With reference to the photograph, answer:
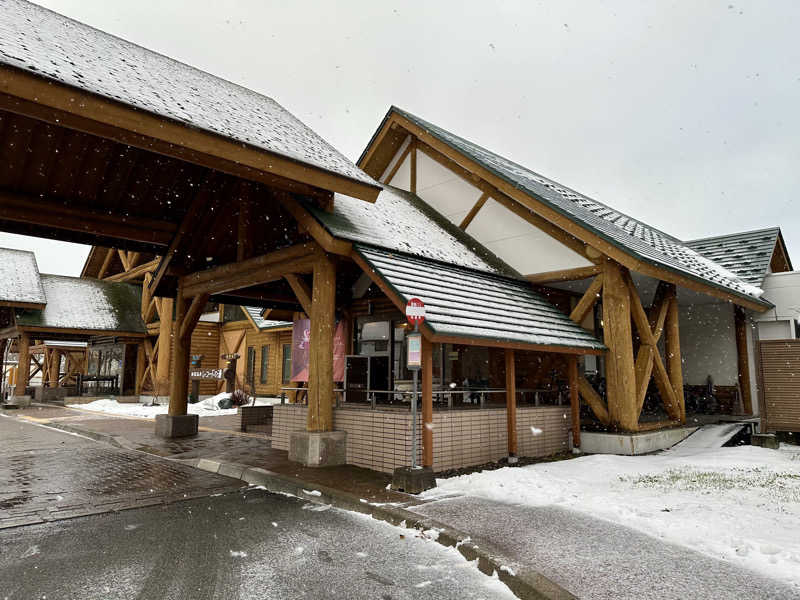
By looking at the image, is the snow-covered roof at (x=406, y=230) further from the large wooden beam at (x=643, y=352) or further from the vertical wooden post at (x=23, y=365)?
the vertical wooden post at (x=23, y=365)

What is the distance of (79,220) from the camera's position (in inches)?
399

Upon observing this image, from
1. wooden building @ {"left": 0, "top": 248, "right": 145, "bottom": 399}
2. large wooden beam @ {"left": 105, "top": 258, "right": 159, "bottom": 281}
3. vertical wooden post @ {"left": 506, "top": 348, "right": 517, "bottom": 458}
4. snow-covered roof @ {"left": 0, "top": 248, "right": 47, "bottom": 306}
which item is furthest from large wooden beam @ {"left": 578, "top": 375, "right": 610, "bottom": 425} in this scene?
snow-covered roof @ {"left": 0, "top": 248, "right": 47, "bottom": 306}

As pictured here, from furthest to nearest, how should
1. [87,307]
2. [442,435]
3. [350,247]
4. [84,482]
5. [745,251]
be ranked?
[87,307] < [745,251] < [350,247] < [442,435] < [84,482]

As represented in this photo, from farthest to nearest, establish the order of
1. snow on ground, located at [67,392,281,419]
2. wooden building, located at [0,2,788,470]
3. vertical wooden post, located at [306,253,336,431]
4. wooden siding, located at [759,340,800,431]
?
snow on ground, located at [67,392,281,419], wooden siding, located at [759,340,800,431], vertical wooden post, located at [306,253,336,431], wooden building, located at [0,2,788,470]

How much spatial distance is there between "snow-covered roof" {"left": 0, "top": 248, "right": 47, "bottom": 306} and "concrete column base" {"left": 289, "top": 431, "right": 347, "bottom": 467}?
65.6 feet

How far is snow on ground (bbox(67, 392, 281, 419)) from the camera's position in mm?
19281

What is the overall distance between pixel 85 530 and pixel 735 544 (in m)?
6.05

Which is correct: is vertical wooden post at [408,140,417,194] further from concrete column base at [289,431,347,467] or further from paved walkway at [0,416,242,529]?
paved walkway at [0,416,242,529]

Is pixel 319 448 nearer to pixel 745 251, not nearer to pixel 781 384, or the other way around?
pixel 781 384

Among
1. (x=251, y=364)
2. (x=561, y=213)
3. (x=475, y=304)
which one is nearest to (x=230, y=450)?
(x=475, y=304)

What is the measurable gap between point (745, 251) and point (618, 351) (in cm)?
934

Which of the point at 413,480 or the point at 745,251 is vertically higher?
the point at 745,251

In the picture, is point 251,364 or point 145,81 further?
point 251,364

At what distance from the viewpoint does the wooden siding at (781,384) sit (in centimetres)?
1077
